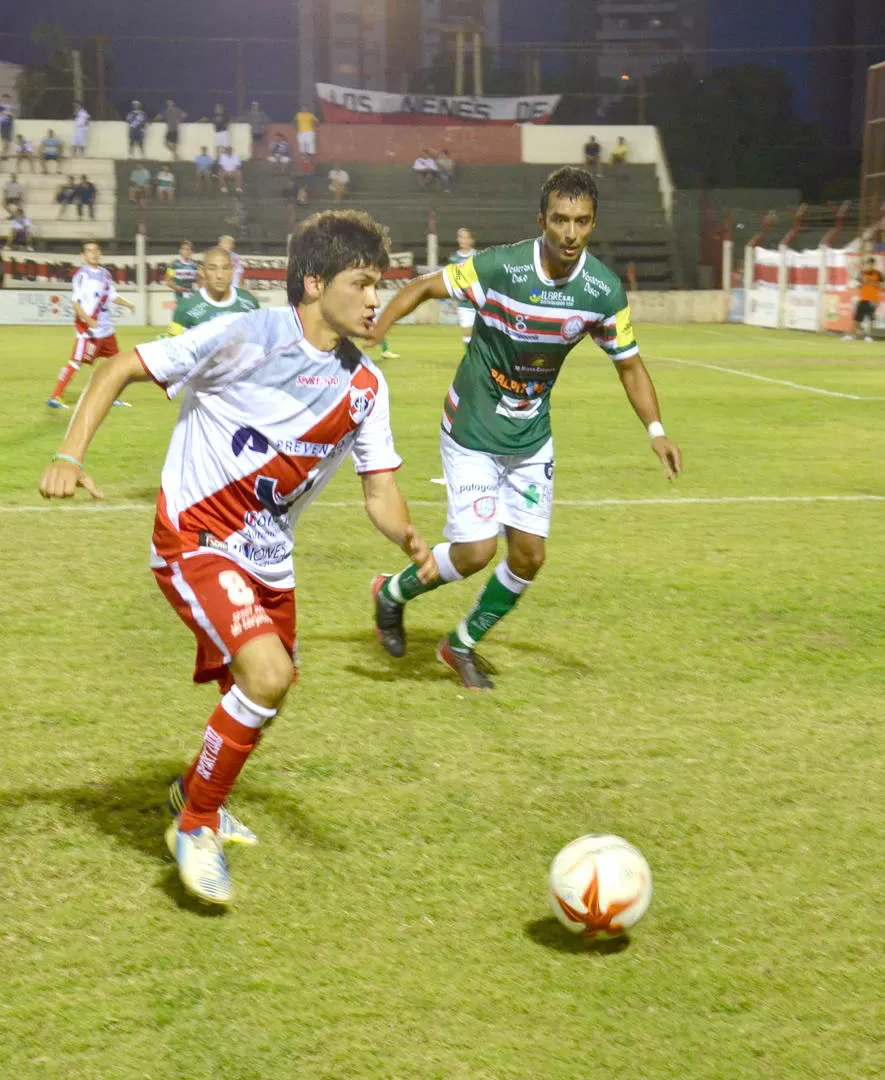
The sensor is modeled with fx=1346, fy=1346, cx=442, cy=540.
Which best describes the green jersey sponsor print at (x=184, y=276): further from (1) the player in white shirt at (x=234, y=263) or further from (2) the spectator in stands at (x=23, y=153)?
(2) the spectator in stands at (x=23, y=153)

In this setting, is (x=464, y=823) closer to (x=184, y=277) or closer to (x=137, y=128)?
(x=184, y=277)

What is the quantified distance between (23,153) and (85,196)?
137 inches

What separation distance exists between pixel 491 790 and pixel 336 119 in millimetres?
47890

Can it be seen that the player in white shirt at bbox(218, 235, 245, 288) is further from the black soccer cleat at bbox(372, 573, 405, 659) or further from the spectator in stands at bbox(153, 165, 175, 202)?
the spectator in stands at bbox(153, 165, 175, 202)

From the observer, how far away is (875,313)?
31.1 meters

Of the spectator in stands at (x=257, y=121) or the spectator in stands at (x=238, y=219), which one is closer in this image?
the spectator in stands at (x=238, y=219)

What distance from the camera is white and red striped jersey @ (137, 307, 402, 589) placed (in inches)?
158

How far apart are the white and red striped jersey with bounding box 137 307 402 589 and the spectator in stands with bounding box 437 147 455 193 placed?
43.3 metres

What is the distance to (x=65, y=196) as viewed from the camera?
137 feet

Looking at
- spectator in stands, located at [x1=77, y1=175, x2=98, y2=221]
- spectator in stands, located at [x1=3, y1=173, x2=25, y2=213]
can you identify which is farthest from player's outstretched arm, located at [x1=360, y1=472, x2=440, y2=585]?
spectator in stands, located at [x1=77, y1=175, x2=98, y2=221]

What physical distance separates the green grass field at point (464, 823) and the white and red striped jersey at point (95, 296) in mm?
8411

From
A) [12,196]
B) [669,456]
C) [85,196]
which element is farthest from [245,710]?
[85,196]

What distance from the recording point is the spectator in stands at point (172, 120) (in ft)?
148

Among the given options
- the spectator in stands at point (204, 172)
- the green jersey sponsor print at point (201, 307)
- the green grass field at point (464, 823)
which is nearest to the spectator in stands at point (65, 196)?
the spectator in stands at point (204, 172)
